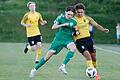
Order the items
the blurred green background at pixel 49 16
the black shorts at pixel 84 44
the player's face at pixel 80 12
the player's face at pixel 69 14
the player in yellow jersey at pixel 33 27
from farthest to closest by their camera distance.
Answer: the blurred green background at pixel 49 16, the player in yellow jersey at pixel 33 27, the player's face at pixel 69 14, the black shorts at pixel 84 44, the player's face at pixel 80 12

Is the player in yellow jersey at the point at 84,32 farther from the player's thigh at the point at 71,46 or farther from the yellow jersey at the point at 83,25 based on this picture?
the player's thigh at the point at 71,46

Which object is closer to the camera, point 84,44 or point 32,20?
point 84,44

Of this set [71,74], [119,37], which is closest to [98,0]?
[119,37]

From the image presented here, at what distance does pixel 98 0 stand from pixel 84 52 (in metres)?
42.3

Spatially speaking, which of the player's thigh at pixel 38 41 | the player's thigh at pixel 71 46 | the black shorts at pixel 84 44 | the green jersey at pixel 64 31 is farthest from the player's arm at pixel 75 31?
the player's thigh at pixel 38 41

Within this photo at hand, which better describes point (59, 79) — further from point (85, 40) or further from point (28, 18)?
point (28, 18)

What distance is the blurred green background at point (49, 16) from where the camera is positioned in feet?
171

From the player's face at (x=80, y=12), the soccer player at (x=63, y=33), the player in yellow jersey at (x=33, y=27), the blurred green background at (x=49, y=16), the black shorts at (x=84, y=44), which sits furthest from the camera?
the blurred green background at (x=49, y=16)

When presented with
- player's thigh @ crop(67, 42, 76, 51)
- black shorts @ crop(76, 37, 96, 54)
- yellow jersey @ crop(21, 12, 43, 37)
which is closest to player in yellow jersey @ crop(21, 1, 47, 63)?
yellow jersey @ crop(21, 12, 43, 37)

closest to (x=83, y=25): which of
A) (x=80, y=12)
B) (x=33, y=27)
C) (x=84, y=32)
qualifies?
(x=84, y=32)

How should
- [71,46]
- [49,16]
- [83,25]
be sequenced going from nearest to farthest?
[83,25] → [71,46] → [49,16]

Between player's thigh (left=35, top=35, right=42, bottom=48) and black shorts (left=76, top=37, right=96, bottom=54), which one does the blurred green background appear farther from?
black shorts (left=76, top=37, right=96, bottom=54)

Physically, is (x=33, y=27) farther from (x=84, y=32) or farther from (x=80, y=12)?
(x=80, y=12)

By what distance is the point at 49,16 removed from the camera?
2116 inches
